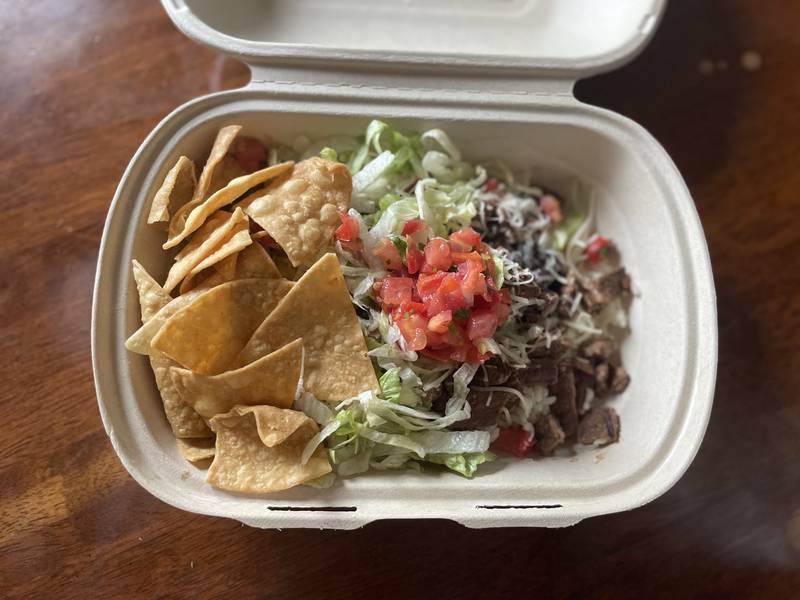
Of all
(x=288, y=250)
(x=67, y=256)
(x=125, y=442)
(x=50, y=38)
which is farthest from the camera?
(x=50, y=38)

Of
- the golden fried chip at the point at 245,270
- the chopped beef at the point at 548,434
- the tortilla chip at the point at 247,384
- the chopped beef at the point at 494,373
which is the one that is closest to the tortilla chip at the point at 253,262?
the golden fried chip at the point at 245,270

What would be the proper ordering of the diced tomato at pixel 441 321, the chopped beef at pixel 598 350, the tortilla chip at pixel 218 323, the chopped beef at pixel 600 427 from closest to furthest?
the tortilla chip at pixel 218 323 → the diced tomato at pixel 441 321 → the chopped beef at pixel 600 427 → the chopped beef at pixel 598 350

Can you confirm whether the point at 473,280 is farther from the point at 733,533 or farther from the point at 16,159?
the point at 16,159

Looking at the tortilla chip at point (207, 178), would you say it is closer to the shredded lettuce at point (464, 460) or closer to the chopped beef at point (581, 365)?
the shredded lettuce at point (464, 460)

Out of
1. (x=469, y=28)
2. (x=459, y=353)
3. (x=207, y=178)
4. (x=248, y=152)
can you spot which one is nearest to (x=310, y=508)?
(x=459, y=353)

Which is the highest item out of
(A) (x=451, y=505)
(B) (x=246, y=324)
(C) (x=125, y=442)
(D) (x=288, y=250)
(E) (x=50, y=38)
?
(E) (x=50, y=38)

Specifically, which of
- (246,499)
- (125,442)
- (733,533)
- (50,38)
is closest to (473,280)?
(246,499)
